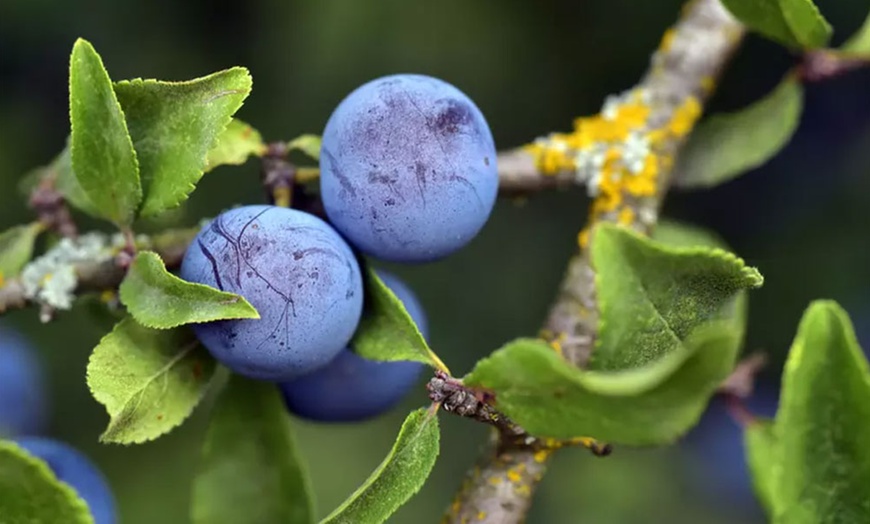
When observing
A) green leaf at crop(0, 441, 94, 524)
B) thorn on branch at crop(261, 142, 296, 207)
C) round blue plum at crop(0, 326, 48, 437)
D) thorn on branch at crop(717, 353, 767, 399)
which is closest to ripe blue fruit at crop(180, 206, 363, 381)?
thorn on branch at crop(261, 142, 296, 207)

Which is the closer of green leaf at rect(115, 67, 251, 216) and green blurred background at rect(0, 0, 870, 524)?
green leaf at rect(115, 67, 251, 216)

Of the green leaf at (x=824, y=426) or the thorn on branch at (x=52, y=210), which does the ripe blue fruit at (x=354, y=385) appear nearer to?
the thorn on branch at (x=52, y=210)

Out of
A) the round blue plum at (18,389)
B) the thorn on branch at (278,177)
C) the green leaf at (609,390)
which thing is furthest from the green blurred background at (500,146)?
the green leaf at (609,390)

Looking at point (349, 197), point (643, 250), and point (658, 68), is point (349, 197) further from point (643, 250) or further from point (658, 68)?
point (658, 68)

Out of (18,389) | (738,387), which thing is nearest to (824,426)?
(738,387)

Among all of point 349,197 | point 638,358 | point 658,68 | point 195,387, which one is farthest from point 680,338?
point 658,68

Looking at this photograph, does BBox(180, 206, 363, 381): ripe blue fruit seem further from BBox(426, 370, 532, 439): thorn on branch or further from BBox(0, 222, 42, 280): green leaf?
BBox(0, 222, 42, 280): green leaf

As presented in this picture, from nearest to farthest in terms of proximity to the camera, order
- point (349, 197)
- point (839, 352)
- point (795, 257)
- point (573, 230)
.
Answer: point (839, 352) → point (349, 197) → point (795, 257) → point (573, 230)
